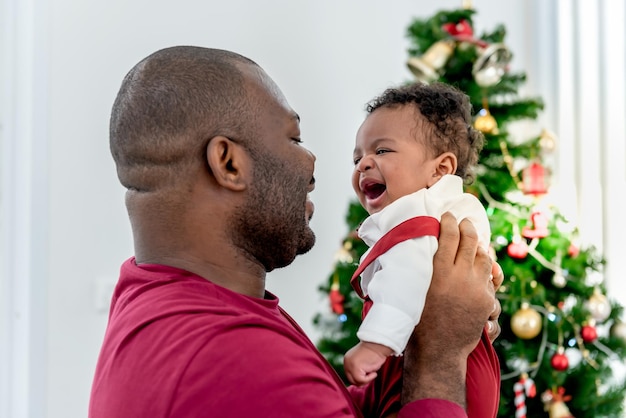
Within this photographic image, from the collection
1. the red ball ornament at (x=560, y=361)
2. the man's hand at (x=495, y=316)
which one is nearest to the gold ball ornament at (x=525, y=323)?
the red ball ornament at (x=560, y=361)

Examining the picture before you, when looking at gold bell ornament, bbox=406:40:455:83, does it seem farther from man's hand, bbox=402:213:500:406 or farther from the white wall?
man's hand, bbox=402:213:500:406

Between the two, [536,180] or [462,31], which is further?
[462,31]

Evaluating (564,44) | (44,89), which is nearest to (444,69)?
(564,44)

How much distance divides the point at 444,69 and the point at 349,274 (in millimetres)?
770

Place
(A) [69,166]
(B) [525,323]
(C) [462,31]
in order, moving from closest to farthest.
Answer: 1. (B) [525,323]
2. (A) [69,166]
3. (C) [462,31]

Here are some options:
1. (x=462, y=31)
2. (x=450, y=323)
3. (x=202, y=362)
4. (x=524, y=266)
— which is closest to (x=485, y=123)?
(x=462, y=31)

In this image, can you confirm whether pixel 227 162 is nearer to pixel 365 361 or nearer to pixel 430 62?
pixel 365 361

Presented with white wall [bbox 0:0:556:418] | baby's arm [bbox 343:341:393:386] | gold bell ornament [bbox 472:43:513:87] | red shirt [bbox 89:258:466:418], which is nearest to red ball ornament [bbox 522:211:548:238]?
gold bell ornament [bbox 472:43:513:87]

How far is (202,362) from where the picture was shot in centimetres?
88

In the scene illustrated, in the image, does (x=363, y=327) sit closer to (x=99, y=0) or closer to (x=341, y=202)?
(x=99, y=0)

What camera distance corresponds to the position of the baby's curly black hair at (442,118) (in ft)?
4.91

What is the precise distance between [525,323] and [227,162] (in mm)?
1682

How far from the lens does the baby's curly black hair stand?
4.91 feet

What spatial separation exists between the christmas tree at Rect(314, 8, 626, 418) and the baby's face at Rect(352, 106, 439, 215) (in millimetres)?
1130
